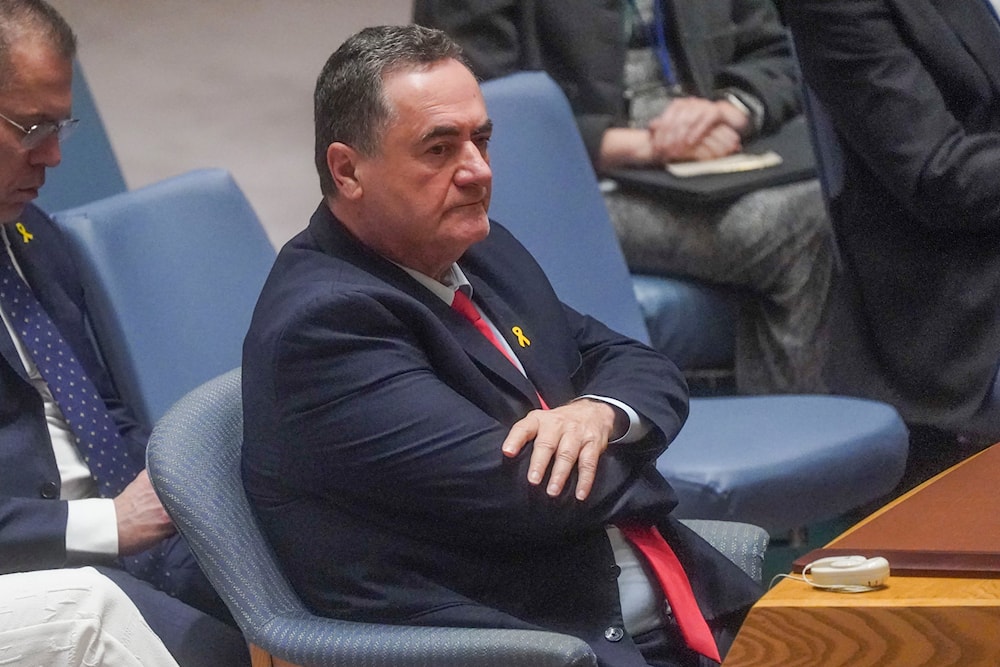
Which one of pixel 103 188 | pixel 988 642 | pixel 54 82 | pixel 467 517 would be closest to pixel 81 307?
pixel 54 82

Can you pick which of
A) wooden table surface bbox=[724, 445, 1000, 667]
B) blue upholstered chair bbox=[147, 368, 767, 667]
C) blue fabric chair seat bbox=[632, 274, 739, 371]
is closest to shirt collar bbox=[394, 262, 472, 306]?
blue upholstered chair bbox=[147, 368, 767, 667]

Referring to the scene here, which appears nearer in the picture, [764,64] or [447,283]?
[447,283]

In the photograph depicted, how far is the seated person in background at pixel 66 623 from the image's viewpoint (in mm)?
1396

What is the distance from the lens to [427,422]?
4.92 feet

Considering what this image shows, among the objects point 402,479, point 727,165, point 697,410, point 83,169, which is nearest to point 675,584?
point 402,479

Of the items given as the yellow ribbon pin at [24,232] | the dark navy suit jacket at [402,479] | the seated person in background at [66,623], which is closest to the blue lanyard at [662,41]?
the yellow ribbon pin at [24,232]

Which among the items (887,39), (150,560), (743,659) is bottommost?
(150,560)

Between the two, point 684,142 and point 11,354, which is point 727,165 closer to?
point 684,142

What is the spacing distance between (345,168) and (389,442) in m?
0.36

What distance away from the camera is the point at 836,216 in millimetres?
2520

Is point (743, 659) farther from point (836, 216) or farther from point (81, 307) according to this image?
point (836, 216)

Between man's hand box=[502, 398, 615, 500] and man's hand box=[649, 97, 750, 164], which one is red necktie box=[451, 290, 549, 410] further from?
man's hand box=[649, 97, 750, 164]

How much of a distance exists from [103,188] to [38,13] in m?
0.78

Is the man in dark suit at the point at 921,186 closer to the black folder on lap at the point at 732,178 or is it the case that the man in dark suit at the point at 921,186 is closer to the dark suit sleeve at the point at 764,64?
the black folder on lap at the point at 732,178
